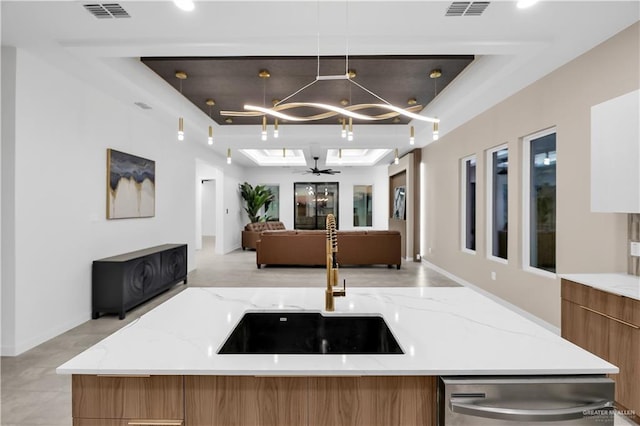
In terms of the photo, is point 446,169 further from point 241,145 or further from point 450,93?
point 241,145

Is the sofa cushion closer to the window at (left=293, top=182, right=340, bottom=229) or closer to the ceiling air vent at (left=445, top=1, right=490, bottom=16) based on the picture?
the window at (left=293, top=182, right=340, bottom=229)

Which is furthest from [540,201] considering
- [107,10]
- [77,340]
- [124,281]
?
[77,340]

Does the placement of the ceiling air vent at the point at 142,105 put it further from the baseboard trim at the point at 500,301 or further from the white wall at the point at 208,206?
the white wall at the point at 208,206

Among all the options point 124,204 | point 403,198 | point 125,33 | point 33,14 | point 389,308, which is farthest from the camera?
point 403,198

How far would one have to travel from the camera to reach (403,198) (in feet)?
27.5

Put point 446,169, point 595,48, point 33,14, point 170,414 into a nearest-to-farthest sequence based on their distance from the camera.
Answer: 1. point 170,414
2. point 33,14
3. point 595,48
4. point 446,169

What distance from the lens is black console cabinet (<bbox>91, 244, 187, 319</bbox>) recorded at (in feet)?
12.3

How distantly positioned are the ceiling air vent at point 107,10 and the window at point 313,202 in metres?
9.40

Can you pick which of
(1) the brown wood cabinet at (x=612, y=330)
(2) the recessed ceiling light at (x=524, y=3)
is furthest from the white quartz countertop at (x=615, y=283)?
(2) the recessed ceiling light at (x=524, y=3)

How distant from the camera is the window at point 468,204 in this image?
540 cm

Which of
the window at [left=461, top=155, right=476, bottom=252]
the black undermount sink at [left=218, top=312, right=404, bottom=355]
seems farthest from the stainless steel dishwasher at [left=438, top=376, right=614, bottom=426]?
the window at [left=461, top=155, right=476, bottom=252]

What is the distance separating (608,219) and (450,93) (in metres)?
2.42

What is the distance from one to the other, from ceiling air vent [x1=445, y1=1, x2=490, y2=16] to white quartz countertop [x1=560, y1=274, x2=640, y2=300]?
2.01m

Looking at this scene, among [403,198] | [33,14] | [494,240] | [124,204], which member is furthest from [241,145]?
[494,240]
